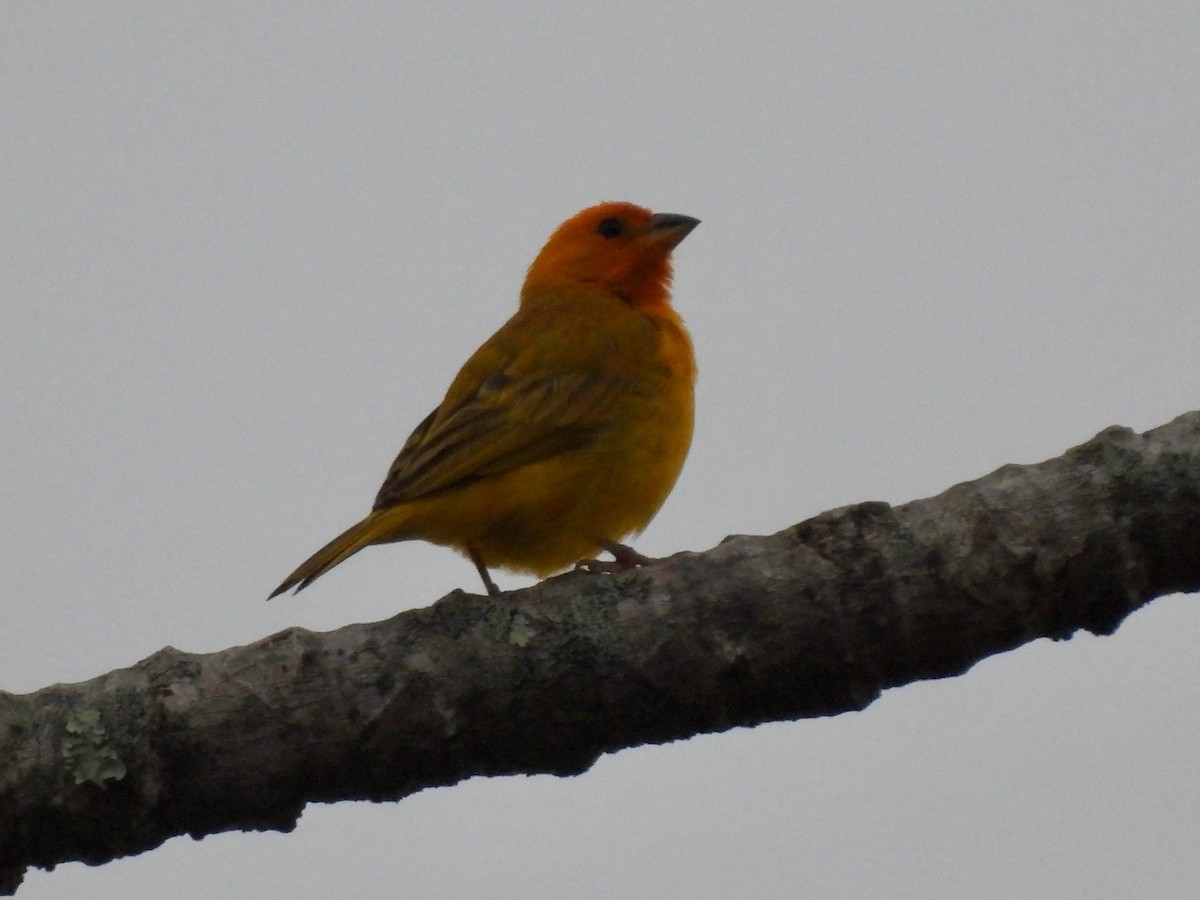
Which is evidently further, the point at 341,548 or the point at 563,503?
the point at 563,503

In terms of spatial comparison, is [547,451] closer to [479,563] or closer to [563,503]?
[563,503]

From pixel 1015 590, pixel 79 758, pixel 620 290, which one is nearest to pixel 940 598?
pixel 1015 590

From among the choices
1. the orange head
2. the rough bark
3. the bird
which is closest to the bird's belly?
the bird

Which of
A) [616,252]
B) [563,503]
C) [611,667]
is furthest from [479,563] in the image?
[616,252]

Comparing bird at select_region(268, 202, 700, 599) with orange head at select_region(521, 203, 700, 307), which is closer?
bird at select_region(268, 202, 700, 599)

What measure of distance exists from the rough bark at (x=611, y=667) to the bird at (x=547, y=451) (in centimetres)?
100

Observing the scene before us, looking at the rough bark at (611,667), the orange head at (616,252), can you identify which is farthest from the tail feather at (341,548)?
the orange head at (616,252)

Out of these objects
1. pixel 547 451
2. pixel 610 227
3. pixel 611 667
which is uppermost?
pixel 610 227

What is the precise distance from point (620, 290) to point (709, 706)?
11.5 feet

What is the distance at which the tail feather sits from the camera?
4336 millimetres

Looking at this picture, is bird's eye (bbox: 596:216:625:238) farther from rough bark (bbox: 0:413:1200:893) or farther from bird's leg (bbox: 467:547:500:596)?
rough bark (bbox: 0:413:1200:893)

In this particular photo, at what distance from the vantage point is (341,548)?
4469mm

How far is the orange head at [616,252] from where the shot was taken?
22.0 ft

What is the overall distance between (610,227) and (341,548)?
9.88 feet
